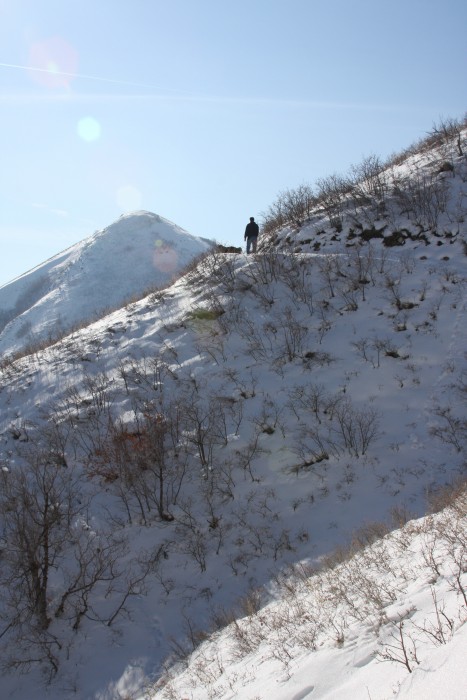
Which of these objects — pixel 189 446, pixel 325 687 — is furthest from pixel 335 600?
pixel 189 446

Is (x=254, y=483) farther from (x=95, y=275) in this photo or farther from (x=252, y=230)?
(x=95, y=275)

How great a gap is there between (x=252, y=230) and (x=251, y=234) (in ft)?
0.62

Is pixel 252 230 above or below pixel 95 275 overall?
below

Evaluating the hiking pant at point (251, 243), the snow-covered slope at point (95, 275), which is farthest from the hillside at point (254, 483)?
the snow-covered slope at point (95, 275)

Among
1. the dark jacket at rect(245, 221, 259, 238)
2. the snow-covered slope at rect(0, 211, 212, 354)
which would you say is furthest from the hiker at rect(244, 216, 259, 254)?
the snow-covered slope at rect(0, 211, 212, 354)

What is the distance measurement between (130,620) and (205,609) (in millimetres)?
1675

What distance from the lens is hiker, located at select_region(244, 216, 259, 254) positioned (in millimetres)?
18453

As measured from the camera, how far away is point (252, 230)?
61.0 ft

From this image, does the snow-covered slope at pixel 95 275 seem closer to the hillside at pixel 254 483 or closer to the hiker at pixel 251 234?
the hiker at pixel 251 234

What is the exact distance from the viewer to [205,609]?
27.7ft

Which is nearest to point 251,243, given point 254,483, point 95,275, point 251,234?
Answer: point 251,234

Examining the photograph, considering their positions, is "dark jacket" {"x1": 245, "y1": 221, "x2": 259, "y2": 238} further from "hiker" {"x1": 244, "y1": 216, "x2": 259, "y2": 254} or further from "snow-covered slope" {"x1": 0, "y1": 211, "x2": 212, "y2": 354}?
"snow-covered slope" {"x1": 0, "y1": 211, "x2": 212, "y2": 354}

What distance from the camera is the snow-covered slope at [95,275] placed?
53.4 m

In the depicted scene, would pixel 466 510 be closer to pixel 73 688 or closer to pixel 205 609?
pixel 205 609
